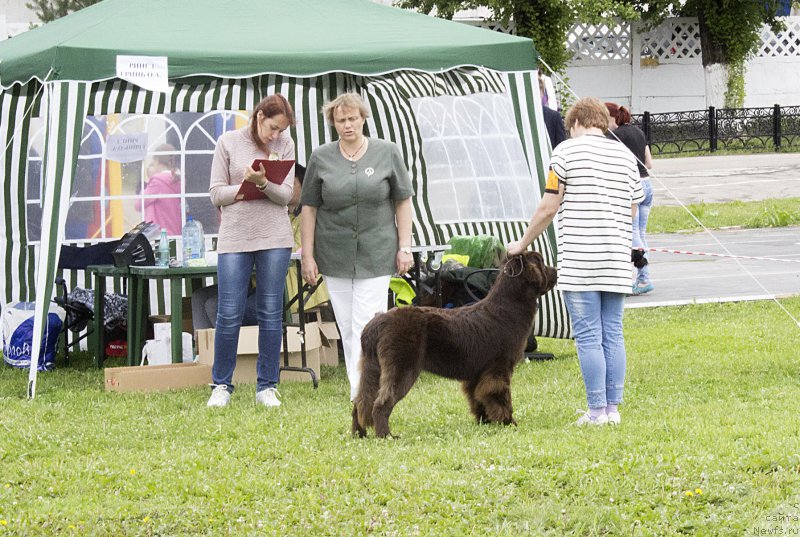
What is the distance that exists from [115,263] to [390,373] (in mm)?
3414

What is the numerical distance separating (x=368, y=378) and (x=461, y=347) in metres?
0.50

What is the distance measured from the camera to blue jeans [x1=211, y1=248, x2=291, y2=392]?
790 centimetres

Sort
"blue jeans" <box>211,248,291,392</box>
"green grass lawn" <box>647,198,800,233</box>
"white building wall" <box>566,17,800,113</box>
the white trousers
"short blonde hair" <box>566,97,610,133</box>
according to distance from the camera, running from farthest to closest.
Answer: "white building wall" <box>566,17,800,113</box>, "green grass lawn" <box>647,198,800,233</box>, "blue jeans" <box>211,248,291,392</box>, the white trousers, "short blonde hair" <box>566,97,610,133</box>

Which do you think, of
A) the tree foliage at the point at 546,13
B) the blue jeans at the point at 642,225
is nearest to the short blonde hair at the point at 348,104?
the blue jeans at the point at 642,225

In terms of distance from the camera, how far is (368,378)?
678 centimetres

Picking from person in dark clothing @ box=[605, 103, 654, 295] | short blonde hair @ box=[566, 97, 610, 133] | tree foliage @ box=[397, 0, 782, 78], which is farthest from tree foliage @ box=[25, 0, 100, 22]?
→ short blonde hair @ box=[566, 97, 610, 133]

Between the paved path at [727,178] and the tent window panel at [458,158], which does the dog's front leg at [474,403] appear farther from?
the paved path at [727,178]

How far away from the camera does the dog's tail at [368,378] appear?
674 cm

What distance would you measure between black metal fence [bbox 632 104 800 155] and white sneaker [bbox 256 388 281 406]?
860 inches

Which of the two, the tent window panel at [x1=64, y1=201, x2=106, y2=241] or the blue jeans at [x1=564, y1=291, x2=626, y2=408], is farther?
the tent window panel at [x1=64, y1=201, x2=106, y2=241]

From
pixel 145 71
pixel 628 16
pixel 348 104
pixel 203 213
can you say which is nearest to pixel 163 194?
pixel 203 213

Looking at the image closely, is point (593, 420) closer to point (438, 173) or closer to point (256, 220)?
point (256, 220)

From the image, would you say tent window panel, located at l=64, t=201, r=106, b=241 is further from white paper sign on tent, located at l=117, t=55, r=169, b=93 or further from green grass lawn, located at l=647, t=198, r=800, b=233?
green grass lawn, located at l=647, t=198, r=800, b=233

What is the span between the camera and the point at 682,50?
1222 inches
